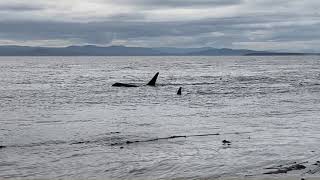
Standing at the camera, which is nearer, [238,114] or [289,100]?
[238,114]

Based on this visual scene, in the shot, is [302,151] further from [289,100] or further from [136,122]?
[289,100]

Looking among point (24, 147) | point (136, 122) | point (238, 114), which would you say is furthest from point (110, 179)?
point (238, 114)

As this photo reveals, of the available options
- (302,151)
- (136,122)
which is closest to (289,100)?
(136,122)

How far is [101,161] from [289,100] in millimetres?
29054

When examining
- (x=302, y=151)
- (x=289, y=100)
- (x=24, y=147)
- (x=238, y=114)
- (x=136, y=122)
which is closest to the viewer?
(x=302, y=151)

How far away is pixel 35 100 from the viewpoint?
45.1 meters

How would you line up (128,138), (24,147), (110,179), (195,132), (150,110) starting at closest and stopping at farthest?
1. (110,179)
2. (24,147)
3. (128,138)
4. (195,132)
5. (150,110)

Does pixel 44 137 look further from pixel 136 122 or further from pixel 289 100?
pixel 289 100

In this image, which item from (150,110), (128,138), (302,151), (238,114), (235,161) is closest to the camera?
(235,161)

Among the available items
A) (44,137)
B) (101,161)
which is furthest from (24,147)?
(101,161)

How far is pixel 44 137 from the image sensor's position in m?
23.6

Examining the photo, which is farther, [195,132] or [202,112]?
[202,112]

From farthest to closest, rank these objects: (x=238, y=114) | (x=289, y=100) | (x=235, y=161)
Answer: (x=289, y=100), (x=238, y=114), (x=235, y=161)

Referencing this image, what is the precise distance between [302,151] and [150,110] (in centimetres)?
1802
